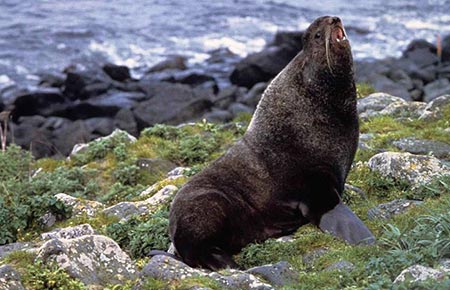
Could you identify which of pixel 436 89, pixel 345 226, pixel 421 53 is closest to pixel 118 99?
pixel 436 89

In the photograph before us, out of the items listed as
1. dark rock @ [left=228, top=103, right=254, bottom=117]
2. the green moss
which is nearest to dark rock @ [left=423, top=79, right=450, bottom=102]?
dark rock @ [left=228, top=103, right=254, bottom=117]

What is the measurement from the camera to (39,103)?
84.9 feet

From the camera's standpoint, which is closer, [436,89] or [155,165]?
[155,165]

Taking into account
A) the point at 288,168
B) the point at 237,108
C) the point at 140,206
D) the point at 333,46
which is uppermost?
the point at 333,46

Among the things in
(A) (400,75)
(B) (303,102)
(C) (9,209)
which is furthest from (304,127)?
A: (A) (400,75)

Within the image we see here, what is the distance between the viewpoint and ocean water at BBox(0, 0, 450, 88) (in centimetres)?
3103

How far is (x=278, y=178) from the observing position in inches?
307

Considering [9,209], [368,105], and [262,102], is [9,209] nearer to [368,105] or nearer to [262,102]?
[262,102]

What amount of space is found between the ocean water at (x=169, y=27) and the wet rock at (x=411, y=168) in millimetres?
21084

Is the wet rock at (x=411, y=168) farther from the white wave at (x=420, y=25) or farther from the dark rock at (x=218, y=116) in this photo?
the white wave at (x=420, y=25)

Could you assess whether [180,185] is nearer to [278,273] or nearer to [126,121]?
[278,273]

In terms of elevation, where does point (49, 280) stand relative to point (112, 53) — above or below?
above

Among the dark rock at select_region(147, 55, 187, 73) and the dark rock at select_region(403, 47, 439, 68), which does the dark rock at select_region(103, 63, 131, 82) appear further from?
the dark rock at select_region(403, 47, 439, 68)

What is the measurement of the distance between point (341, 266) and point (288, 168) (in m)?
1.52
